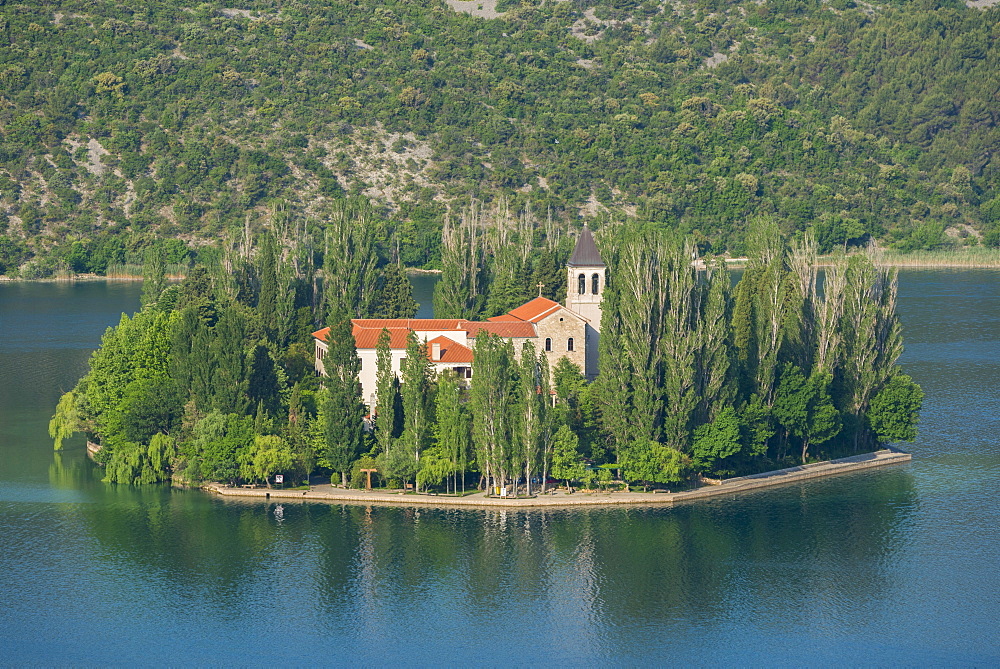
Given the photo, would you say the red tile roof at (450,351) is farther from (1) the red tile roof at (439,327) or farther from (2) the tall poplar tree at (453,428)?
(2) the tall poplar tree at (453,428)

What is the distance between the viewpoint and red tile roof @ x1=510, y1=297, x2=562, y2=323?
91000mm

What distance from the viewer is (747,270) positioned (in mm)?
113375

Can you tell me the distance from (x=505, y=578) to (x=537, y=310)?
97.5 ft

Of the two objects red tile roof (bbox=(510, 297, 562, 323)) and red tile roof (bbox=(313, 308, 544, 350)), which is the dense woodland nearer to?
red tile roof (bbox=(313, 308, 544, 350))

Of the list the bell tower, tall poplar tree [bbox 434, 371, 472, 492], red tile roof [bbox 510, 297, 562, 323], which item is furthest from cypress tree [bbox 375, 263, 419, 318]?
tall poplar tree [bbox 434, 371, 472, 492]

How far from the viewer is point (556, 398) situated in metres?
88.1

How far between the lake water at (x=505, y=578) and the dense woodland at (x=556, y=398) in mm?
3219

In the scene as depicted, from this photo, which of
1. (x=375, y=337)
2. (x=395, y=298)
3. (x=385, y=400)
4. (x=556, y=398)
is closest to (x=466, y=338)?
(x=375, y=337)

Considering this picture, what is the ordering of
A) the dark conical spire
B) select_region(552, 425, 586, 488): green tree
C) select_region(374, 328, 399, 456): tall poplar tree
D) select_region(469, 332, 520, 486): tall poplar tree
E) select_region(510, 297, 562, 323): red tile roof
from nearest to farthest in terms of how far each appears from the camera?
select_region(469, 332, 520, 486): tall poplar tree < select_region(552, 425, 586, 488): green tree < select_region(374, 328, 399, 456): tall poplar tree < select_region(510, 297, 562, 323): red tile roof < the dark conical spire

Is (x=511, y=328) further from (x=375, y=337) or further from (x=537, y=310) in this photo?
(x=375, y=337)

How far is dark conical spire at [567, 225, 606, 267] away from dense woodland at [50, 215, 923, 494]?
352 centimetres

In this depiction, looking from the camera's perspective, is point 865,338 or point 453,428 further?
point 865,338

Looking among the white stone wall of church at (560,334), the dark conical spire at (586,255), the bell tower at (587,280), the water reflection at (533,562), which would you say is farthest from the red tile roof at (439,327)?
the water reflection at (533,562)

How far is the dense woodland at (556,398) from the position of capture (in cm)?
8188
